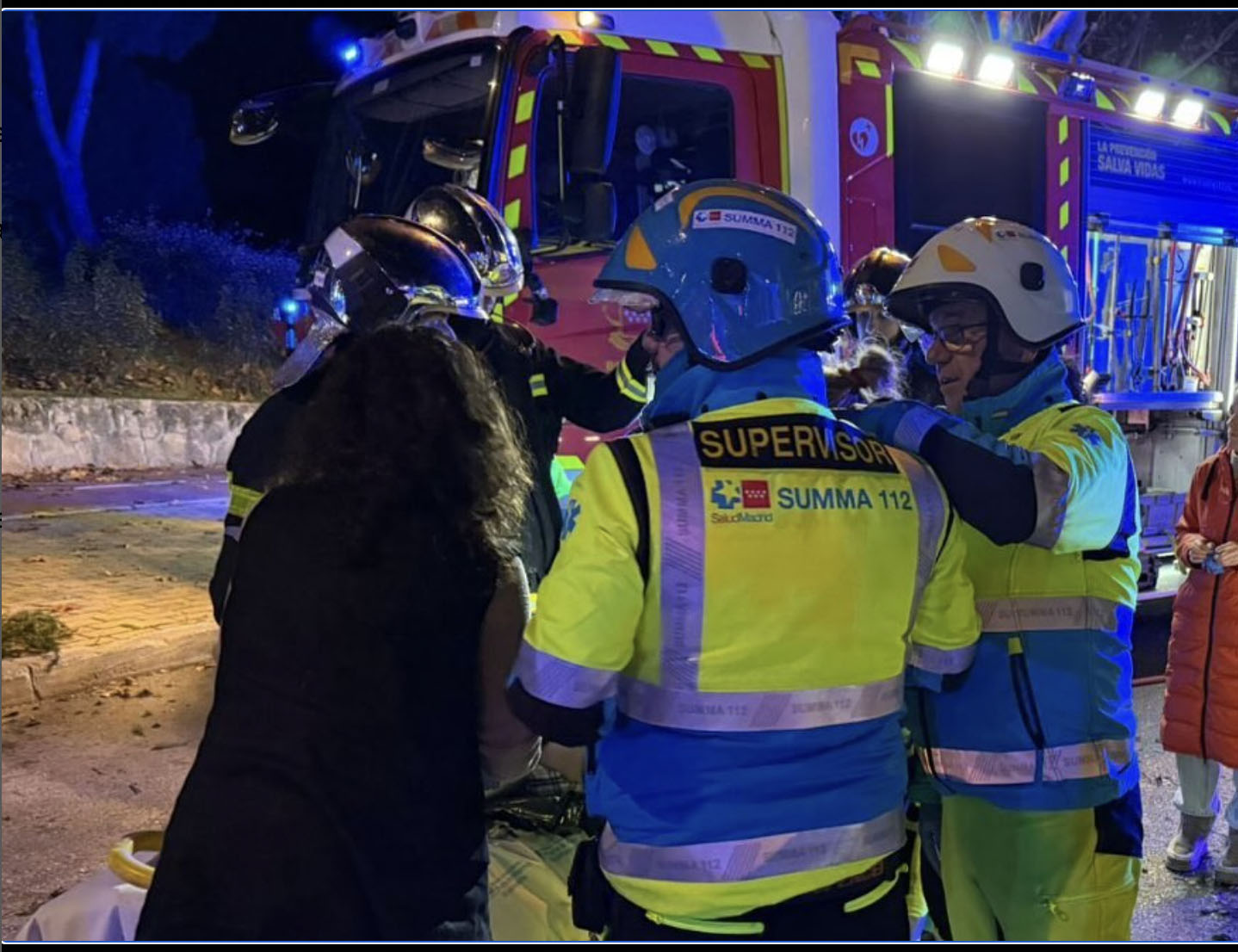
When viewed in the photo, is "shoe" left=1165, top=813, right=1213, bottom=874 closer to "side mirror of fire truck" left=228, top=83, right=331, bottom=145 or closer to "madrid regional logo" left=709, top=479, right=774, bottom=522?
"madrid regional logo" left=709, top=479, right=774, bottom=522

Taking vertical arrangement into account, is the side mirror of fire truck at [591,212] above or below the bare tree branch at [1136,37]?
below

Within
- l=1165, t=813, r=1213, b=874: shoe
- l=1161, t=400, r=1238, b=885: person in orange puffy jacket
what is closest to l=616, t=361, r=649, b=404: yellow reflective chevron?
l=1161, t=400, r=1238, b=885: person in orange puffy jacket

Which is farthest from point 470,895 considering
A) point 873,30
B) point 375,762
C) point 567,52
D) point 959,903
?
point 873,30

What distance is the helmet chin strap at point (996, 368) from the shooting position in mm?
2322

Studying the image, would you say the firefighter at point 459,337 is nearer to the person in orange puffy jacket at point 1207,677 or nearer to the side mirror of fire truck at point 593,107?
the side mirror of fire truck at point 593,107

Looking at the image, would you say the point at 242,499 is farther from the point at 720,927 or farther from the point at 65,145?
the point at 65,145

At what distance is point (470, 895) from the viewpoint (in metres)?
1.71

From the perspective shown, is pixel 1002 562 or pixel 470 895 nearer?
pixel 470 895

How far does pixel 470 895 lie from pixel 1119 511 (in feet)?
4.58

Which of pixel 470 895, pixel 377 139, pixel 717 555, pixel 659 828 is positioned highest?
pixel 377 139

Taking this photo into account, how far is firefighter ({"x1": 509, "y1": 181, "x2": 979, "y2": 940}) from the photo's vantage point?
1528 millimetres

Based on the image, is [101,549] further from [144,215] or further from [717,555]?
[144,215]

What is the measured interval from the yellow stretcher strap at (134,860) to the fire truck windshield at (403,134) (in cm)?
304

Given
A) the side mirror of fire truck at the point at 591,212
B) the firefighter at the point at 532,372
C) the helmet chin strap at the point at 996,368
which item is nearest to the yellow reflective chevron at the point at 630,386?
the firefighter at the point at 532,372
